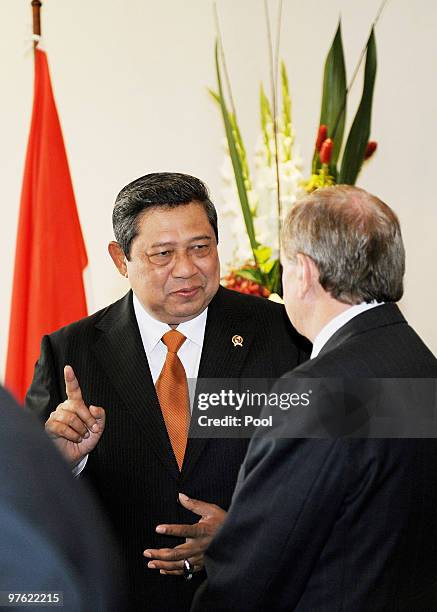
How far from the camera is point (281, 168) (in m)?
3.14

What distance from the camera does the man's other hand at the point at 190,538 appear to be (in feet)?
5.51

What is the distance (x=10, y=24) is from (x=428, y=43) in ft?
6.08

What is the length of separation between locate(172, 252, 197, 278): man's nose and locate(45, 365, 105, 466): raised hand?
1.14 ft

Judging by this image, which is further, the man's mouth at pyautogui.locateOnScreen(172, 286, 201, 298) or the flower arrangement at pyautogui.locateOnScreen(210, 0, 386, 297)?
the flower arrangement at pyautogui.locateOnScreen(210, 0, 386, 297)

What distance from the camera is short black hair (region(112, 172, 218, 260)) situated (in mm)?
1938

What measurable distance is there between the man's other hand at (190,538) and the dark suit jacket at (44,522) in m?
1.39

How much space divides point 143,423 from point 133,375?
0.39 ft

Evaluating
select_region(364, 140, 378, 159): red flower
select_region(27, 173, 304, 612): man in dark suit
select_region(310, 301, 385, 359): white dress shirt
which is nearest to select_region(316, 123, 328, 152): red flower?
select_region(364, 140, 378, 159): red flower

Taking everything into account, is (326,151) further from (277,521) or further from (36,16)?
(277,521)

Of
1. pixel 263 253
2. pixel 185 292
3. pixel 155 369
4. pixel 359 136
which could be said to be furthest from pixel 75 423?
pixel 359 136

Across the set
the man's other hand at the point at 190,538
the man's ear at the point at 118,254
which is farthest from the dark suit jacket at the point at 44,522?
the man's ear at the point at 118,254

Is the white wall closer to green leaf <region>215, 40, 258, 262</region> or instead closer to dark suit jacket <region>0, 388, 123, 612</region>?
green leaf <region>215, 40, 258, 262</region>

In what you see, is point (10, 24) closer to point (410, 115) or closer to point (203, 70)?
point (203, 70)

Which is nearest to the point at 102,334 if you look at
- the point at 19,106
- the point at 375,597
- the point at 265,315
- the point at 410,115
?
the point at 265,315
